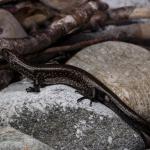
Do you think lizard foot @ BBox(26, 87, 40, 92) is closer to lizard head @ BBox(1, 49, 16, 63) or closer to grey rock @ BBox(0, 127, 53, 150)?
lizard head @ BBox(1, 49, 16, 63)

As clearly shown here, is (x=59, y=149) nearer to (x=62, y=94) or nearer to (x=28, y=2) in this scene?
(x=62, y=94)

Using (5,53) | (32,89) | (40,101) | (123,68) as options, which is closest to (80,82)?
(123,68)

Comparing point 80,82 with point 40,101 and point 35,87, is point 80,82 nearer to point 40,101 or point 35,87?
point 35,87

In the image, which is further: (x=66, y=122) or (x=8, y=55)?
(x=8, y=55)

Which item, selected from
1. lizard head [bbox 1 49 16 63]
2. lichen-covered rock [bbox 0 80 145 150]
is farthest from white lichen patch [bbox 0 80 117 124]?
lizard head [bbox 1 49 16 63]

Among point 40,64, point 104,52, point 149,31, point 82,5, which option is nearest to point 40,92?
point 40,64

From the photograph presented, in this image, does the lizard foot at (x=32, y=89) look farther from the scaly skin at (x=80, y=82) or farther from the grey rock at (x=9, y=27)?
the grey rock at (x=9, y=27)
